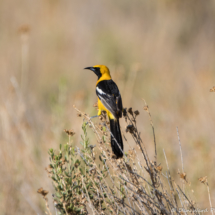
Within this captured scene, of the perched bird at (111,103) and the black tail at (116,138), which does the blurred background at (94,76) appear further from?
the black tail at (116,138)

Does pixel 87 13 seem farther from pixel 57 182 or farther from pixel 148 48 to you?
pixel 57 182

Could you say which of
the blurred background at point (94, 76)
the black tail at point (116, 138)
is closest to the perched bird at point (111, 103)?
the black tail at point (116, 138)

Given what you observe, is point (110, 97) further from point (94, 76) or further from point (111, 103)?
point (94, 76)

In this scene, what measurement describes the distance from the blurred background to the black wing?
599 millimetres

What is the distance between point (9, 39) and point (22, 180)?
8.44 m

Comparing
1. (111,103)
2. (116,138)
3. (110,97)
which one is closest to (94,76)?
(110,97)

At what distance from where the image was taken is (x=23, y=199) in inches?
170

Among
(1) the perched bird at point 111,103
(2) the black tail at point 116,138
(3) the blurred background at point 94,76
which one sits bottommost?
(2) the black tail at point 116,138

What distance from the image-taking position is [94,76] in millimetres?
10461

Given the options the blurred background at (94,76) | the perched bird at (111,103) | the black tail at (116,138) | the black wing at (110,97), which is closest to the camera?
the black tail at (116,138)

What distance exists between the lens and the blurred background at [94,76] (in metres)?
4.51

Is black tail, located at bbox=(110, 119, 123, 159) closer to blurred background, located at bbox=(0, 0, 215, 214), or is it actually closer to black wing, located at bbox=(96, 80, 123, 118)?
black wing, located at bbox=(96, 80, 123, 118)

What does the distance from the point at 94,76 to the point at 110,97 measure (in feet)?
22.3

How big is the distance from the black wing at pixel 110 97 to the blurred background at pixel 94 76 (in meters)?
0.60
